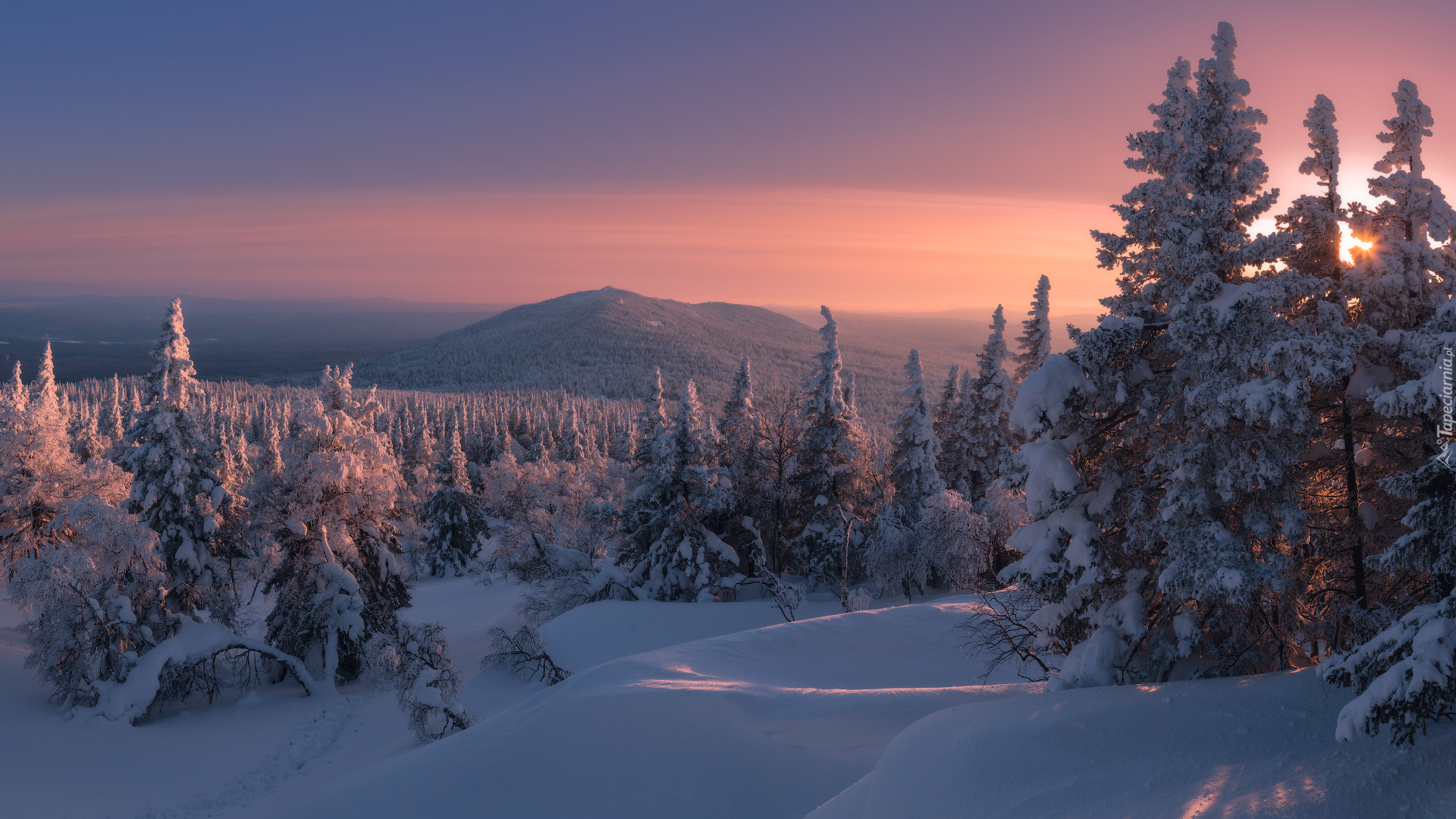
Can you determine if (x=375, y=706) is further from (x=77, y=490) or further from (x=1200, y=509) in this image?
(x=1200, y=509)

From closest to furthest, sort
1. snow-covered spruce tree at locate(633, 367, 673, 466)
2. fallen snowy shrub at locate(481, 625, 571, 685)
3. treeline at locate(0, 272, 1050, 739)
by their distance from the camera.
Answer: treeline at locate(0, 272, 1050, 739), fallen snowy shrub at locate(481, 625, 571, 685), snow-covered spruce tree at locate(633, 367, 673, 466)

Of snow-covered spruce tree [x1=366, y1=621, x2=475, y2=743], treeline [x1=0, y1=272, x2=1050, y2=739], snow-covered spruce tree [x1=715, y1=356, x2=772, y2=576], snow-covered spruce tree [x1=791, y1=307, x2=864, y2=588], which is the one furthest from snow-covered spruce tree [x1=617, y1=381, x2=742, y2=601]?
snow-covered spruce tree [x1=366, y1=621, x2=475, y2=743]

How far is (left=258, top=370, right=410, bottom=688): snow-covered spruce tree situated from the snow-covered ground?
1.94 meters

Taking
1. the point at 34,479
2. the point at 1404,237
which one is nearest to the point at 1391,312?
the point at 1404,237

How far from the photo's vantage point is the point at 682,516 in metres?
32.4

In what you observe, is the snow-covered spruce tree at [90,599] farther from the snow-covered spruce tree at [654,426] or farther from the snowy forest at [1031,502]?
the snow-covered spruce tree at [654,426]

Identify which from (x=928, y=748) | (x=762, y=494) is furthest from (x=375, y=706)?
(x=928, y=748)

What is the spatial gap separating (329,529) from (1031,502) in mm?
24471

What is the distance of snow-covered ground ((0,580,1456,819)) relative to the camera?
8023 mm

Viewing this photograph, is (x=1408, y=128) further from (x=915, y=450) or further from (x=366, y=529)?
(x=366, y=529)

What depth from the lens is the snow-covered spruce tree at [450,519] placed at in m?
54.9

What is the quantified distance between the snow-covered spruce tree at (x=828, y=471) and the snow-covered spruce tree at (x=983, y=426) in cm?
649

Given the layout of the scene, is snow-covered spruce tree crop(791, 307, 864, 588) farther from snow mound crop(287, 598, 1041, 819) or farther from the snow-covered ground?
snow mound crop(287, 598, 1041, 819)

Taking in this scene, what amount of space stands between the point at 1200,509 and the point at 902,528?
886 inches
